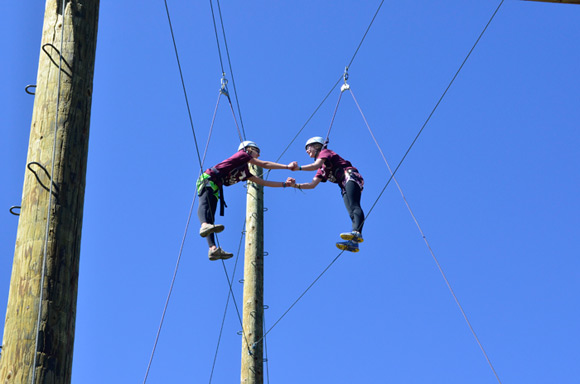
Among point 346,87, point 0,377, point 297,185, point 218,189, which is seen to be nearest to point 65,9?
point 0,377

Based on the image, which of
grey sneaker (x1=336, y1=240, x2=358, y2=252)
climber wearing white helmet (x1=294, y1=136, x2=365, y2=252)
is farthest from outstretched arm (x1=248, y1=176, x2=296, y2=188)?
grey sneaker (x1=336, y1=240, x2=358, y2=252)

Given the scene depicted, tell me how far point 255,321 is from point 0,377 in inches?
188

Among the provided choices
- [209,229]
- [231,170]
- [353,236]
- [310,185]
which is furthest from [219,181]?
[353,236]

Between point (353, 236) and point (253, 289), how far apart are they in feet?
4.71

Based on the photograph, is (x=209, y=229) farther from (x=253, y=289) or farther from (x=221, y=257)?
(x=253, y=289)

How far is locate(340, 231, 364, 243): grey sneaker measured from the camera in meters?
7.50

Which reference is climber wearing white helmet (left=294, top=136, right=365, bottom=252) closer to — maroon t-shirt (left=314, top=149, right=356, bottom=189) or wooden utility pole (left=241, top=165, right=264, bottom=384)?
maroon t-shirt (left=314, top=149, right=356, bottom=189)

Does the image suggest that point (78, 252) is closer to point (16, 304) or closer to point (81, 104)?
point (16, 304)

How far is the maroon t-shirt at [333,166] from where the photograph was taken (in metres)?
8.16

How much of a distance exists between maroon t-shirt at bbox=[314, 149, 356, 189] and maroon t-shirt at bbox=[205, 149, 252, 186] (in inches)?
30.8

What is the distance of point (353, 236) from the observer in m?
7.55

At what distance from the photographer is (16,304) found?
12.5ft

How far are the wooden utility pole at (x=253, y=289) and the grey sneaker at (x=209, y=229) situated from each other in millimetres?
1469

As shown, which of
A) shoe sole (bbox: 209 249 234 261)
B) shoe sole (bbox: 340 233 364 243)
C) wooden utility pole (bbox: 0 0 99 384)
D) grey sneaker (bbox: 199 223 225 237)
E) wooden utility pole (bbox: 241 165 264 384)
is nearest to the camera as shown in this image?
wooden utility pole (bbox: 0 0 99 384)
